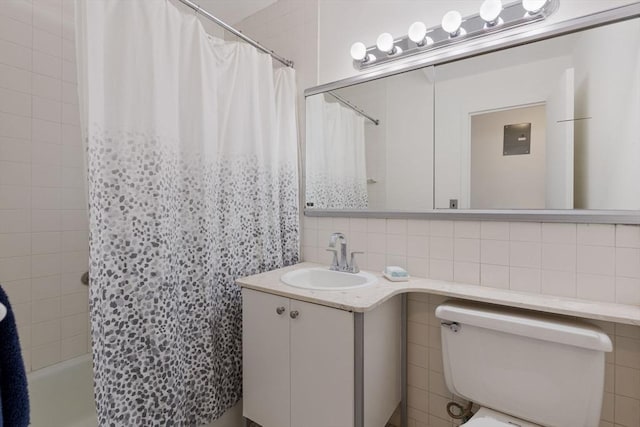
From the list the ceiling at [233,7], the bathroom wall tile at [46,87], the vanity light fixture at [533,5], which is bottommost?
the bathroom wall tile at [46,87]

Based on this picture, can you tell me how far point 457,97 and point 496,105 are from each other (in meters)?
0.17

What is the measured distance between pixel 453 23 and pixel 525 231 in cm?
97

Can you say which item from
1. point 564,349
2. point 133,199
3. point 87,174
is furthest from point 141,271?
point 564,349

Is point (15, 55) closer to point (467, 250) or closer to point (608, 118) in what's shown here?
point (467, 250)

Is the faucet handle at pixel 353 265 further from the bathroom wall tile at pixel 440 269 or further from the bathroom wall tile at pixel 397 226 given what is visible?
the bathroom wall tile at pixel 440 269

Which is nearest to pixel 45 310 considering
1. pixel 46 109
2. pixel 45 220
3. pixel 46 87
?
pixel 45 220

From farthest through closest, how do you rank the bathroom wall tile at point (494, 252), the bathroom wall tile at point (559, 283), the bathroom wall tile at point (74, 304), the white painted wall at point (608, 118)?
the bathroom wall tile at point (74, 304)
the bathroom wall tile at point (494, 252)
the bathroom wall tile at point (559, 283)
the white painted wall at point (608, 118)

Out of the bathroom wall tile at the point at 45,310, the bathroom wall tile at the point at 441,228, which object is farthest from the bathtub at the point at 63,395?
the bathroom wall tile at the point at 441,228

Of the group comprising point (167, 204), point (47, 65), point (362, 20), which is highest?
point (362, 20)

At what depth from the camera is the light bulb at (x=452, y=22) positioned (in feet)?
4.36

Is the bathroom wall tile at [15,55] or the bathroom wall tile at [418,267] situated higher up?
the bathroom wall tile at [15,55]

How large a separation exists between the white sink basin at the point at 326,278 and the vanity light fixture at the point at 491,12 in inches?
48.6

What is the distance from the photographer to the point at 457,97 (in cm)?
140

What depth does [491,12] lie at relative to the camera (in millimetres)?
1264
